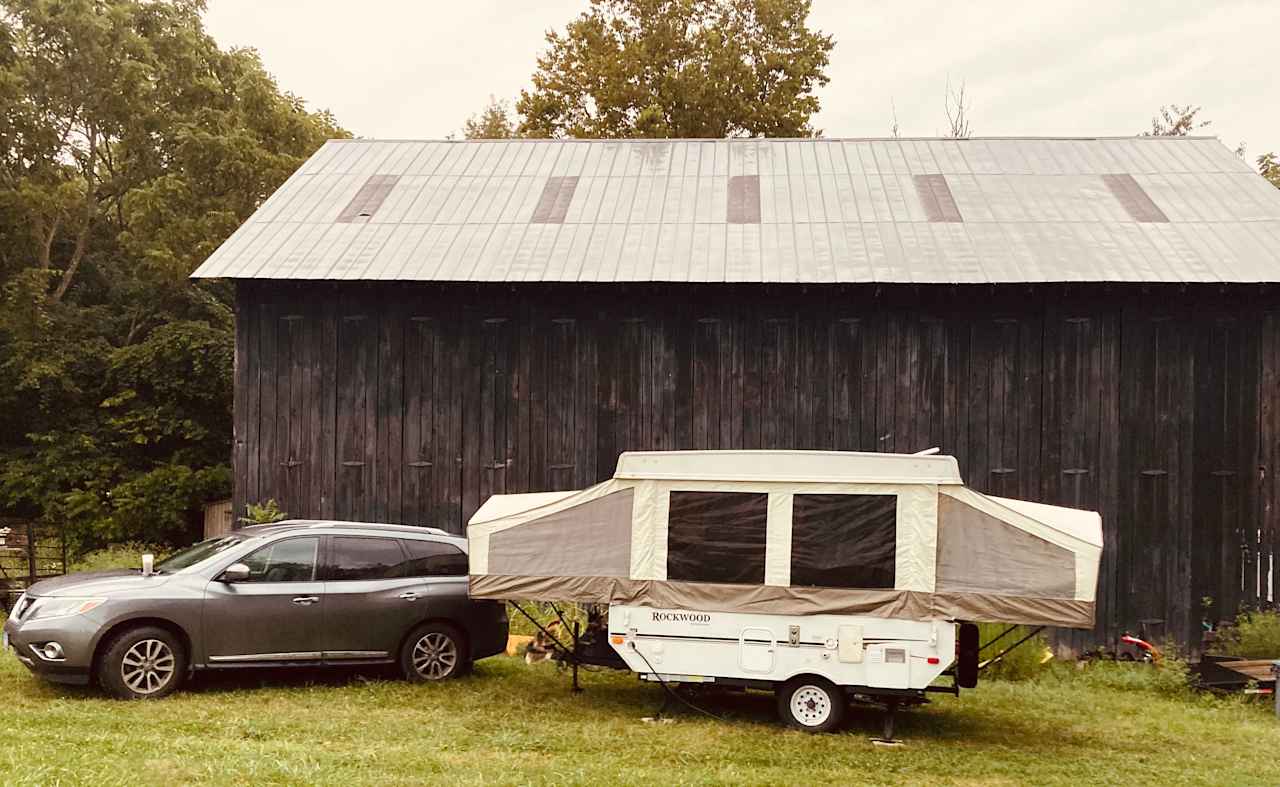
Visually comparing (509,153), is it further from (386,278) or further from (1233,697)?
(1233,697)

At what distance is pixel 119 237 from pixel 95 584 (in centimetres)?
1832

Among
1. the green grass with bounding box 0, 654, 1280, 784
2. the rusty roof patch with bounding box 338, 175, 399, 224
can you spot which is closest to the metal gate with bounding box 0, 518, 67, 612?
the green grass with bounding box 0, 654, 1280, 784

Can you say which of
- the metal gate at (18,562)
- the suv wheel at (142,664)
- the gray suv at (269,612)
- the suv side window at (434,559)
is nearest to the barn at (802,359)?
the metal gate at (18,562)

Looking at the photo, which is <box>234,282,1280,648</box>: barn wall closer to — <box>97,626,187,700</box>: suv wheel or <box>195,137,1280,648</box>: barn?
<box>195,137,1280,648</box>: barn

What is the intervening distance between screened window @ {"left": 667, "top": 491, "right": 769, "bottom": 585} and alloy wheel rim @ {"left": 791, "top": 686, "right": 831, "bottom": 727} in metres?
1.03

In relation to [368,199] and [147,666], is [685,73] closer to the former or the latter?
[368,199]

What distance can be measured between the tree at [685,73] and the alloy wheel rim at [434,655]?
23126 mm

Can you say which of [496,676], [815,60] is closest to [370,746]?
[496,676]

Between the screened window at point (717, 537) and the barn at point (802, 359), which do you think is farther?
the barn at point (802, 359)

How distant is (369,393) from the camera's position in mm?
17109

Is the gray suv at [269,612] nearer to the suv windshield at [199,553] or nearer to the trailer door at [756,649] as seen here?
the suv windshield at [199,553]

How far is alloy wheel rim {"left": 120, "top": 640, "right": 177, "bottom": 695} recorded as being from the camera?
34.6ft

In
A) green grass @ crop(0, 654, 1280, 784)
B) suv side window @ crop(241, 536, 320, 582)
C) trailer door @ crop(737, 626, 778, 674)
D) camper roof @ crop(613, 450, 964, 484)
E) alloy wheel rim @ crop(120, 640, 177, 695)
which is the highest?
camper roof @ crop(613, 450, 964, 484)

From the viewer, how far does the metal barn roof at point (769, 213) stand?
16.3 metres
